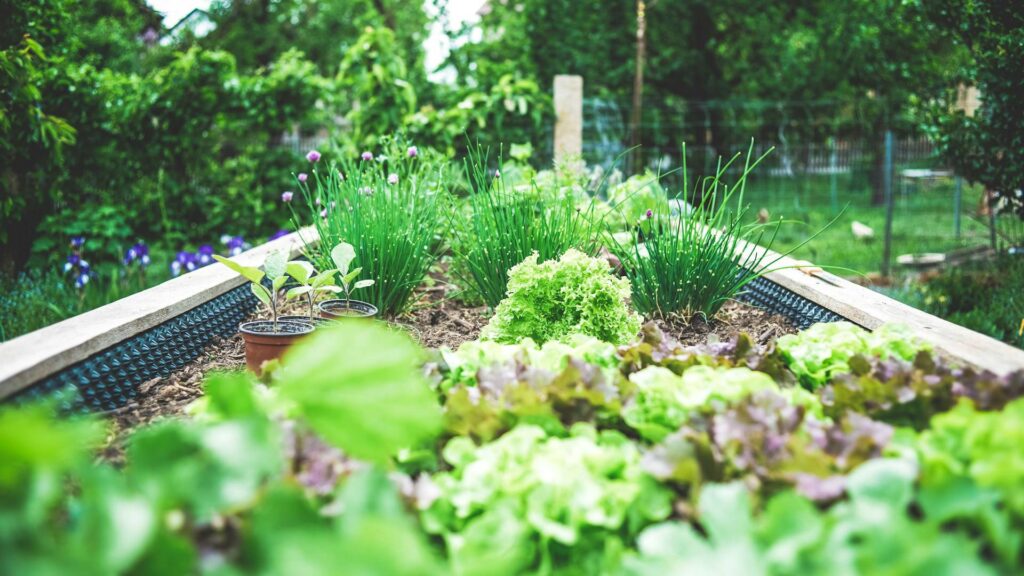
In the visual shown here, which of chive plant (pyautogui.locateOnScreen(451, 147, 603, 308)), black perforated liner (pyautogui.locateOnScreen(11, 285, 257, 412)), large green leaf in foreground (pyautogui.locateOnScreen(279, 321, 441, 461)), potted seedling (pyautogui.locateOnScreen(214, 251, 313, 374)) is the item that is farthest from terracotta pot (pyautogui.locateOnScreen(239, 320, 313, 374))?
large green leaf in foreground (pyautogui.locateOnScreen(279, 321, 441, 461))

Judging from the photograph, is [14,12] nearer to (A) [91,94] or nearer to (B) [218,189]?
(A) [91,94]

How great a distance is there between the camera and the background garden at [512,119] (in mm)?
4656

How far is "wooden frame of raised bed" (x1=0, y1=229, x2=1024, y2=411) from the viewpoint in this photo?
1.76 metres

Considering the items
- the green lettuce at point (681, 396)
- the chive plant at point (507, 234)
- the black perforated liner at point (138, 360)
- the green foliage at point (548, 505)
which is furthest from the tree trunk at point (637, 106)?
the green foliage at point (548, 505)

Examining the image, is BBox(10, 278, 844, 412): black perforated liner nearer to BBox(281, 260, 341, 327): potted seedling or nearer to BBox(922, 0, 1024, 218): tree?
BBox(281, 260, 341, 327): potted seedling

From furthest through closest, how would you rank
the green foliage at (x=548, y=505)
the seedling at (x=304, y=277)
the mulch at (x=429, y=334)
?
the seedling at (x=304, y=277) < the mulch at (x=429, y=334) < the green foliage at (x=548, y=505)

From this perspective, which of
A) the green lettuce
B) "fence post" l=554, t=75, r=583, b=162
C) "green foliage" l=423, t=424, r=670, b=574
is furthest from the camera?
"fence post" l=554, t=75, r=583, b=162

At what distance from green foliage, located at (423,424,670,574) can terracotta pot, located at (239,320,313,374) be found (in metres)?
0.96

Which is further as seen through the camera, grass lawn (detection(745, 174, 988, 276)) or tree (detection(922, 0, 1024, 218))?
grass lawn (detection(745, 174, 988, 276))

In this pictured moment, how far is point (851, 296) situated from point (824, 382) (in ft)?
3.21

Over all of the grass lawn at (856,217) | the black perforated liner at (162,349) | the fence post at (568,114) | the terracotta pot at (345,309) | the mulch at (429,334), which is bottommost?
the grass lawn at (856,217)

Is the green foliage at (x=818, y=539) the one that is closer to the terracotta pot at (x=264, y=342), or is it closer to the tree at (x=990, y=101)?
the terracotta pot at (x=264, y=342)

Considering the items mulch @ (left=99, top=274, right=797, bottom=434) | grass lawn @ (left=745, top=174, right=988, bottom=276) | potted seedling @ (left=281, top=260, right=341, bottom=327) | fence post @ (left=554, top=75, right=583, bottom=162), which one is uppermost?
fence post @ (left=554, top=75, right=583, bottom=162)

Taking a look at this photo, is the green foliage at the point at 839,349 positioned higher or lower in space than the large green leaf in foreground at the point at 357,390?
lower
